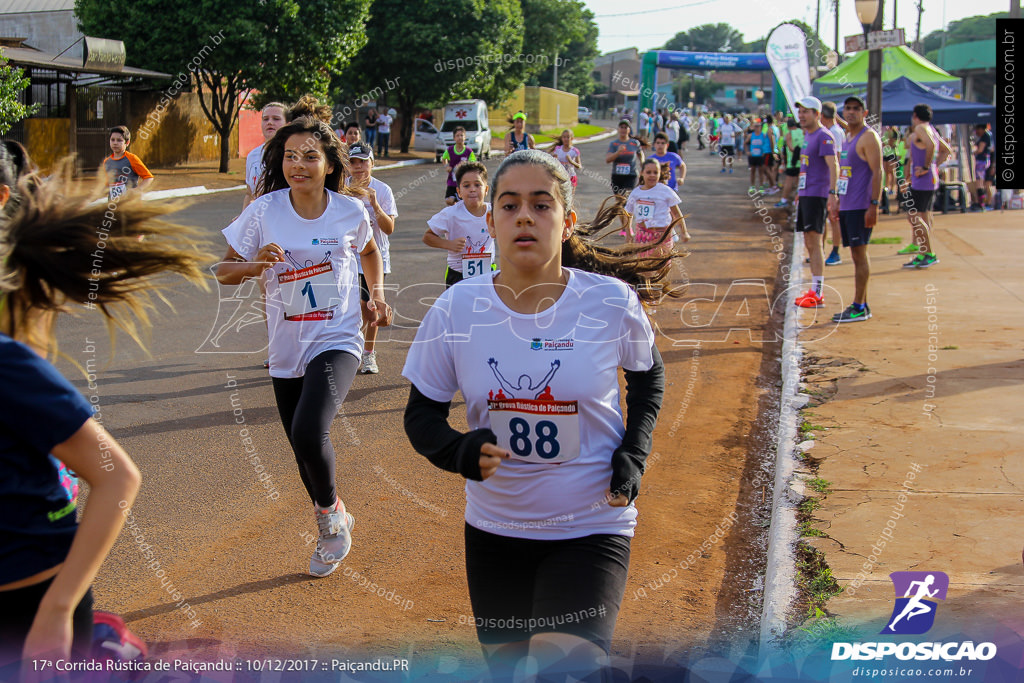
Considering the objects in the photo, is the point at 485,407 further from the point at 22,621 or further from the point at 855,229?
the point at 855,229

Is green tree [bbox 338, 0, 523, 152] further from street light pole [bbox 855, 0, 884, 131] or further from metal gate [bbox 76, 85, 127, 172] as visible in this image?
street light pole [bbox 855, 0, 884, 131]

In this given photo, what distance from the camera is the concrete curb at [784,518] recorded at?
3922 millimetres

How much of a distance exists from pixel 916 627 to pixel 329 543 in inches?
99.1

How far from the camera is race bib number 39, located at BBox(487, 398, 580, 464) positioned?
2.67 meters

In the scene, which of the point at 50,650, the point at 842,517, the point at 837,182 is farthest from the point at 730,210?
the point at 50,650

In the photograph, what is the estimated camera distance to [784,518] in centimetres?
491

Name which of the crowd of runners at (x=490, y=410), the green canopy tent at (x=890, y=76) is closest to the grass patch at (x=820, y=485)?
the crowd of runners at (x=490, y=410)

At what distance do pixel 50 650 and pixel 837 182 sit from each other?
9390 millimetres

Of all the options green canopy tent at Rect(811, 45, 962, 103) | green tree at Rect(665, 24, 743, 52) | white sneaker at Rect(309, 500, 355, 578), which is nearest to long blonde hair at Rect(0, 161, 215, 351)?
white sneaker at Rect(309, 500, 355, 578)

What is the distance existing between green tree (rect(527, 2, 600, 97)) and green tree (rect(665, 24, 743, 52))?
77.0 feet

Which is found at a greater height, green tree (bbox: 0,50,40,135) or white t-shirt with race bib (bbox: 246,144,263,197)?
green tree (bbox: 0,50,40,135)

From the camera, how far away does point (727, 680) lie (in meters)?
3.27

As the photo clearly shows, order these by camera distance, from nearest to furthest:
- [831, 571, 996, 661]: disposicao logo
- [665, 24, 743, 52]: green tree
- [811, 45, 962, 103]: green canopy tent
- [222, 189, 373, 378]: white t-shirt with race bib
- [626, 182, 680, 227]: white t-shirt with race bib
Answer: [831, 571, 996, 661]: disposicao logo → [222, 189, 373, 378]: white t-shirt with race bib → [626, 182, 680, 227]: white t-shirt with race bib → [811, 45, 962, 103]: green canopy tent → [665, 24, 743, 52]: green tree

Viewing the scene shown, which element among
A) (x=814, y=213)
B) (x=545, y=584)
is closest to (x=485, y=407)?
(x=545, y=584)
